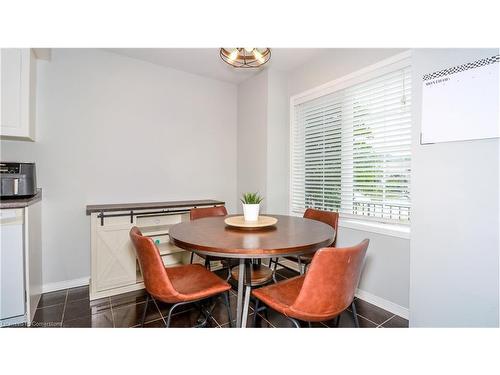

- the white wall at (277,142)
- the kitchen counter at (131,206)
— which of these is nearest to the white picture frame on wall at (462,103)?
the white wall at (277,142)

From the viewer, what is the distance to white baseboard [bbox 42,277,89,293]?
241 centimetres

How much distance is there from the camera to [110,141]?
2752 millimetres

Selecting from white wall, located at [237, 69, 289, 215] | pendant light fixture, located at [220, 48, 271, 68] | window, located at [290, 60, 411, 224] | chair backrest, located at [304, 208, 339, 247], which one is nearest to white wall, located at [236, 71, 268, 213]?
white wall, located at [237, 69, 289, 215]

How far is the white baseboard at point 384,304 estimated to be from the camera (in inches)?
78.5

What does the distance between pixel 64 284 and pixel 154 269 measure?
191cm

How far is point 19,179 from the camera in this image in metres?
1.91

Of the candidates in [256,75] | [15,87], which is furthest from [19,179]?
[256,75]

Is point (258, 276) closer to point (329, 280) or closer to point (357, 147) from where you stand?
point (329, 280)

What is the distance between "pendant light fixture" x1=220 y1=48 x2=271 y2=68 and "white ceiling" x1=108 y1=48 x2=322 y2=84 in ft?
2.97

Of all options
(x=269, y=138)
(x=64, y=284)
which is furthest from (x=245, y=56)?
(x=64, y=284)

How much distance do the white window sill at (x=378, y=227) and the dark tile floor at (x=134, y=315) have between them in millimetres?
701

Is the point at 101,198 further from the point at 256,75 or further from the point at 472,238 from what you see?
the point at 472,238

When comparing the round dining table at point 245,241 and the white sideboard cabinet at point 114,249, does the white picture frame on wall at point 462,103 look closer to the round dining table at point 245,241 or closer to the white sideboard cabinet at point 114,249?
the round dining table at point 245,241
